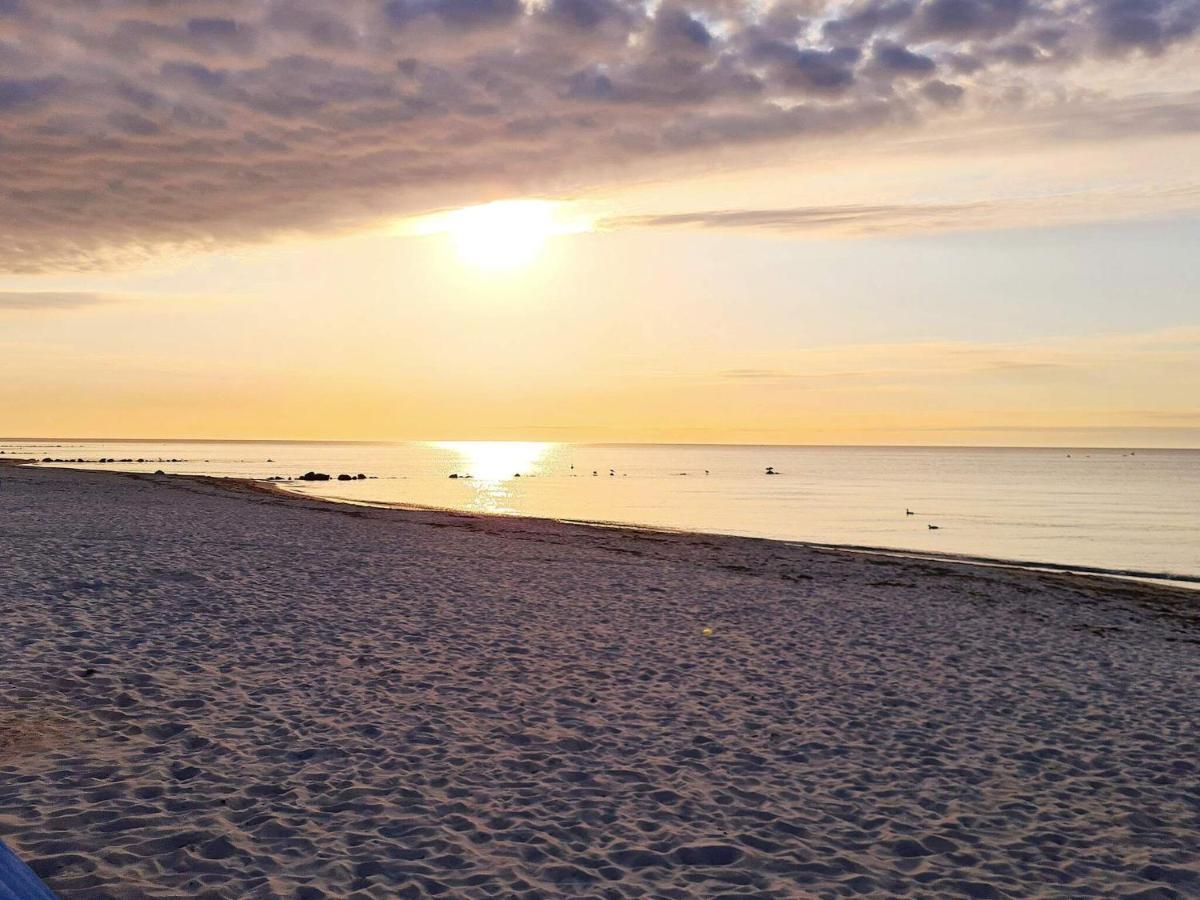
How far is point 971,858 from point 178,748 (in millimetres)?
7201

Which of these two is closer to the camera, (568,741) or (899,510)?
(568,741)

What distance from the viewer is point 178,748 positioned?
8.68m

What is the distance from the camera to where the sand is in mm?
6766

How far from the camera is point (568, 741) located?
9.61 metres

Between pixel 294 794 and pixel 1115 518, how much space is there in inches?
2447

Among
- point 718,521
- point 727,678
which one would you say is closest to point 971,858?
point 727,678

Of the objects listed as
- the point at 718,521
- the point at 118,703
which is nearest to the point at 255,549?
the point at 118,703

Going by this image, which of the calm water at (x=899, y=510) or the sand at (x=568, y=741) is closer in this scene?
the sand at (x=568, y=741)

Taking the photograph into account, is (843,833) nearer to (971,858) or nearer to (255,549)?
(971,858)

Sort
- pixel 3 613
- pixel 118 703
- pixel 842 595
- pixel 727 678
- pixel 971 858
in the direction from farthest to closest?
pixel 842 595 → pixel 3 613 → pixel 727 678 → pixel 118 703 → pixel 971 858

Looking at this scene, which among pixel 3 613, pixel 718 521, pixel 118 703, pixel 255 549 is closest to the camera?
pixel 118 703

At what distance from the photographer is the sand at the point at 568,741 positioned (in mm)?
6766

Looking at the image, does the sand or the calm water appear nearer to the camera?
the sand

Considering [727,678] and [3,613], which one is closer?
[727,678]
